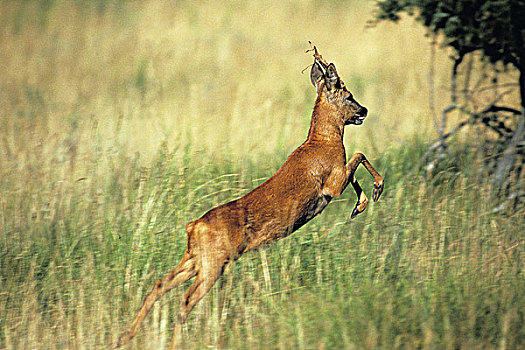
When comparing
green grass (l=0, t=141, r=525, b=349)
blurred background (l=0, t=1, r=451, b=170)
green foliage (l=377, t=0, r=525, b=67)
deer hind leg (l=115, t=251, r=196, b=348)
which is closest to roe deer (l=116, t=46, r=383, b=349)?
deer hind leg (l=115, t=251, r=196, b=348)

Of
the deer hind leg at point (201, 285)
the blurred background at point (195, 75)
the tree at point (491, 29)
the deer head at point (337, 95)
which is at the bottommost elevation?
the deer hind leg at point (201, 285)

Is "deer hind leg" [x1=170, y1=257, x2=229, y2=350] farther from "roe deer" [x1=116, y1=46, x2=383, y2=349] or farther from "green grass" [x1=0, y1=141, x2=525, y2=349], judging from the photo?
"green grass" [x1=0, y1=141, x2=525, y2=349]

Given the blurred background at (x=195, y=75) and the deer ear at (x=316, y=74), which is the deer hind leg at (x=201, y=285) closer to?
the deer ear at (x=316, y=74)

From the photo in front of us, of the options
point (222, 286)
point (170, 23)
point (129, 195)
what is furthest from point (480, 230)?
point (170, 23)

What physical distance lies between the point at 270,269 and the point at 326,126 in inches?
43.2

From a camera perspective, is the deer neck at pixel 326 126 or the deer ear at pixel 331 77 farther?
the deer neck at pixel 326 126

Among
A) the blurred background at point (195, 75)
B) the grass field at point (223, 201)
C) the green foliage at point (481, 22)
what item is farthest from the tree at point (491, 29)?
the blurred background at point (195, 75)

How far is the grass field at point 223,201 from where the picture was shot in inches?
150

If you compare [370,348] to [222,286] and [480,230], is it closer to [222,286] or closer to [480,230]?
[222,286]

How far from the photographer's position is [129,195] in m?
5.81

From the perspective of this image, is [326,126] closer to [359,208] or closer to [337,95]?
[337,95]

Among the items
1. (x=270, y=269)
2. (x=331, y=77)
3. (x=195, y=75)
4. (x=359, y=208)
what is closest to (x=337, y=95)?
(x=331, y=77)

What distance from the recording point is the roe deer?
392 cm

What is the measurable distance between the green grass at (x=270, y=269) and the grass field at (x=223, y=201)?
0.05ft
